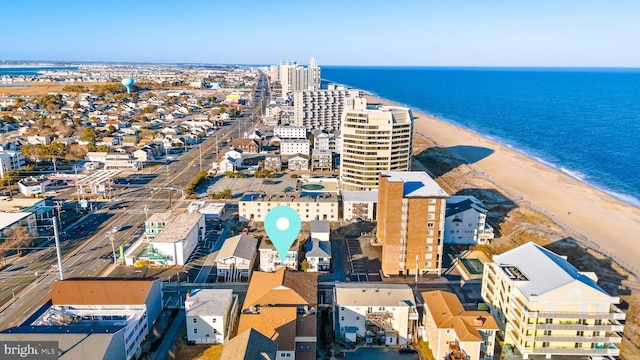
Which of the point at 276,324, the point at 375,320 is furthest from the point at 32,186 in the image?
the point at 375,320

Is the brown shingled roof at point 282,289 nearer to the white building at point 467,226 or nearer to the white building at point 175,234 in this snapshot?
the white building at point 175,234

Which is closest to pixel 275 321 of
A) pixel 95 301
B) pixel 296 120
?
pixel 95 301

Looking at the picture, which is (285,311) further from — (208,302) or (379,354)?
(379,354)

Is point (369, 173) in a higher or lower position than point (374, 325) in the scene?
higher

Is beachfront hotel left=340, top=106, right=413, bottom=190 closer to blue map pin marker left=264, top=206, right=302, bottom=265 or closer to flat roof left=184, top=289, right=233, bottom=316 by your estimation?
blue map pin marker left=264, top=206, right=302, bottom=265

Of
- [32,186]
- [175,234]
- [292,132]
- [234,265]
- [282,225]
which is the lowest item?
[234,265]

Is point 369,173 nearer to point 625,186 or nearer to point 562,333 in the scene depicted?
point 562,333
